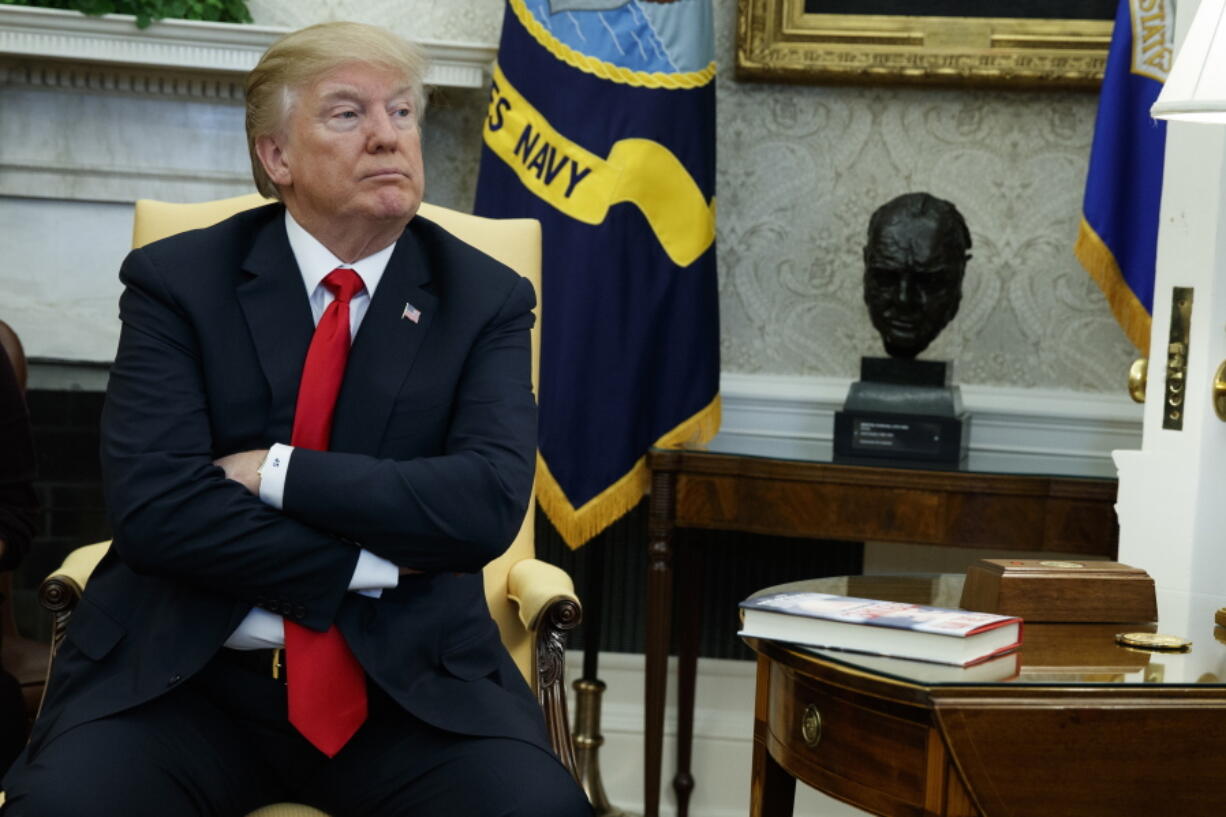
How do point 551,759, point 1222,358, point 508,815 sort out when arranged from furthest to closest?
point 1222,358 → point 551,759 → point 508,815

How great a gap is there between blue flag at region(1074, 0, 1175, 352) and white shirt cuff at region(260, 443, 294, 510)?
188 centimetres

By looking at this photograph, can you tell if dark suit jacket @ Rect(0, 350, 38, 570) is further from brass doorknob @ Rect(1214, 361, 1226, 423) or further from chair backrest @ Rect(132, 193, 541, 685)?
brass doorknob @ Rect(1214, 361, 1226, 423)

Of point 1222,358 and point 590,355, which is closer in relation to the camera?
point 1222,358

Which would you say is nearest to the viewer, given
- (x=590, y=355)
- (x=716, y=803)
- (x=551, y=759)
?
(x=551, y=759)

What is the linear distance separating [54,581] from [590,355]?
142 cm

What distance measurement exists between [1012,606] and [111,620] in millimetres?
1184

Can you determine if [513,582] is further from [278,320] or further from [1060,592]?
[1060,592]

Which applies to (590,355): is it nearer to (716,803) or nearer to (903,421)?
(903,421)

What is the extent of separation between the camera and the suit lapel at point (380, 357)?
74.4 inches

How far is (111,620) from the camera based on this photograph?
5.99 ft

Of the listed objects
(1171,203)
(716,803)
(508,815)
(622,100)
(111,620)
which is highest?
(622,100)

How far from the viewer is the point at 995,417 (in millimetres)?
3391

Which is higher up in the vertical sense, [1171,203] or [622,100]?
[622,100]

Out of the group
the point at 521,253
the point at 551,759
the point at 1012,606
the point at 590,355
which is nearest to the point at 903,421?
the point at 590,355
